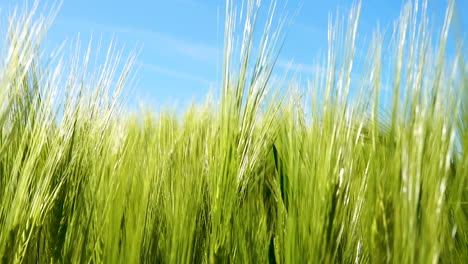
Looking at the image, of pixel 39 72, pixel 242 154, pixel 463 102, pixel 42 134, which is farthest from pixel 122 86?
pixel 463 102

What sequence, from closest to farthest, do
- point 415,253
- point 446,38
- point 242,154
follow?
point 415,253 < point 446,38 < point 242,154

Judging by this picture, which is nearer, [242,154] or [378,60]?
[378,60]

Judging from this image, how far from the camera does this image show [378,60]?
3.44 feet

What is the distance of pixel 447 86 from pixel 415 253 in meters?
0.31

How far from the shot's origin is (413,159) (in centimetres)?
83

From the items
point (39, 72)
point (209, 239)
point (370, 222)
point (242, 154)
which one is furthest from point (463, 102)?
point (39, 72)

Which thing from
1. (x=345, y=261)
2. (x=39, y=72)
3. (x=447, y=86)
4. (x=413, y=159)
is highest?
(x=39, y=72)

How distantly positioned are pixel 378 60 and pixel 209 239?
0.57 metres

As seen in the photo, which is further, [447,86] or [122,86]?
[122,86]

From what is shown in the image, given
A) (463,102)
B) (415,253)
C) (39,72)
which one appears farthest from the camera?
(39,72)

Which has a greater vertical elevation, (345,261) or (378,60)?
(378,60)

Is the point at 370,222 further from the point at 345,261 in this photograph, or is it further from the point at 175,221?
the point at 175,221

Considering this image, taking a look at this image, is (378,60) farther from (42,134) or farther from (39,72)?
(39,72)

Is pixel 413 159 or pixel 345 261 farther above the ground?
pixel 413 159
